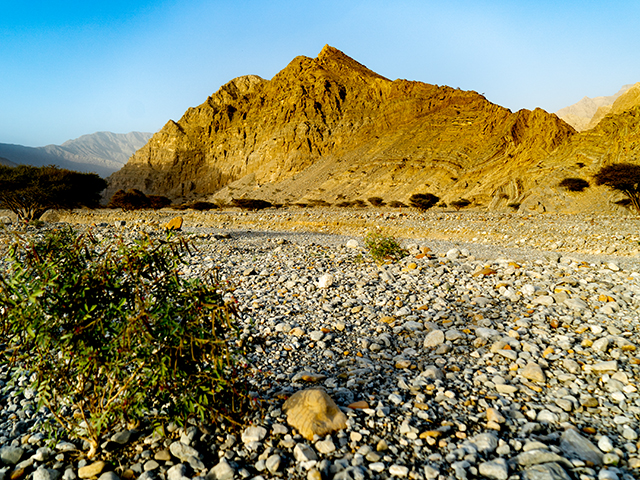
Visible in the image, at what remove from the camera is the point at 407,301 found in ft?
23.0

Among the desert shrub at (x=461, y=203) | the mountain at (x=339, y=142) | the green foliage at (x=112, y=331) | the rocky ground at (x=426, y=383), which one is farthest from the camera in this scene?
the mountain at (x=339, y=142)

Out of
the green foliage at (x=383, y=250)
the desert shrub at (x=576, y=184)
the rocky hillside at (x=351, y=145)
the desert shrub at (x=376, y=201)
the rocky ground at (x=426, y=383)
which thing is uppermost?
the rocky hillside at (x=351, y=145)

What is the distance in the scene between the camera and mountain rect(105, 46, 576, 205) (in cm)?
4441

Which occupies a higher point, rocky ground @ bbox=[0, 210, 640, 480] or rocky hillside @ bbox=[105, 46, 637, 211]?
rocky hillside @ bbox=[105, 46, 637, 211]

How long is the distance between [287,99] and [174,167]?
116 feet

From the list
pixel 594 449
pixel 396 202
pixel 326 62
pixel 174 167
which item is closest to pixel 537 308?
pixel 594 449

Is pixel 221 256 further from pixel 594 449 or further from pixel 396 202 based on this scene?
pixel 396 202

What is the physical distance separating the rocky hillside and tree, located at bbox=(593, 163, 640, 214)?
12.0 feet

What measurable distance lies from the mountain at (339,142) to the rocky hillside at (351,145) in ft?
0.81

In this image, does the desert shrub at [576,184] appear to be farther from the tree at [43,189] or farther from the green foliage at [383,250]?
the tree at [43,189]

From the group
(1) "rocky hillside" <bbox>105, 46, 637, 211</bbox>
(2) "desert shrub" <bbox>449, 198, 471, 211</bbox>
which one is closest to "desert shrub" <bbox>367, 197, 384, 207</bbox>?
(1) "rocky hillside" <bbox>105, 46, 637, 211</bbox>

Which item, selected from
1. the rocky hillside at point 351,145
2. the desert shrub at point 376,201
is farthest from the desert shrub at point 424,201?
the desert shrub at point 376,201

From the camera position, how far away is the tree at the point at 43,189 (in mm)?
34438

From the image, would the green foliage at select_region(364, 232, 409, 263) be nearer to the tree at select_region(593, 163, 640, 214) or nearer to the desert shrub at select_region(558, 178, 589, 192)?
the tree at select_region(593, 163, 640, 214)
